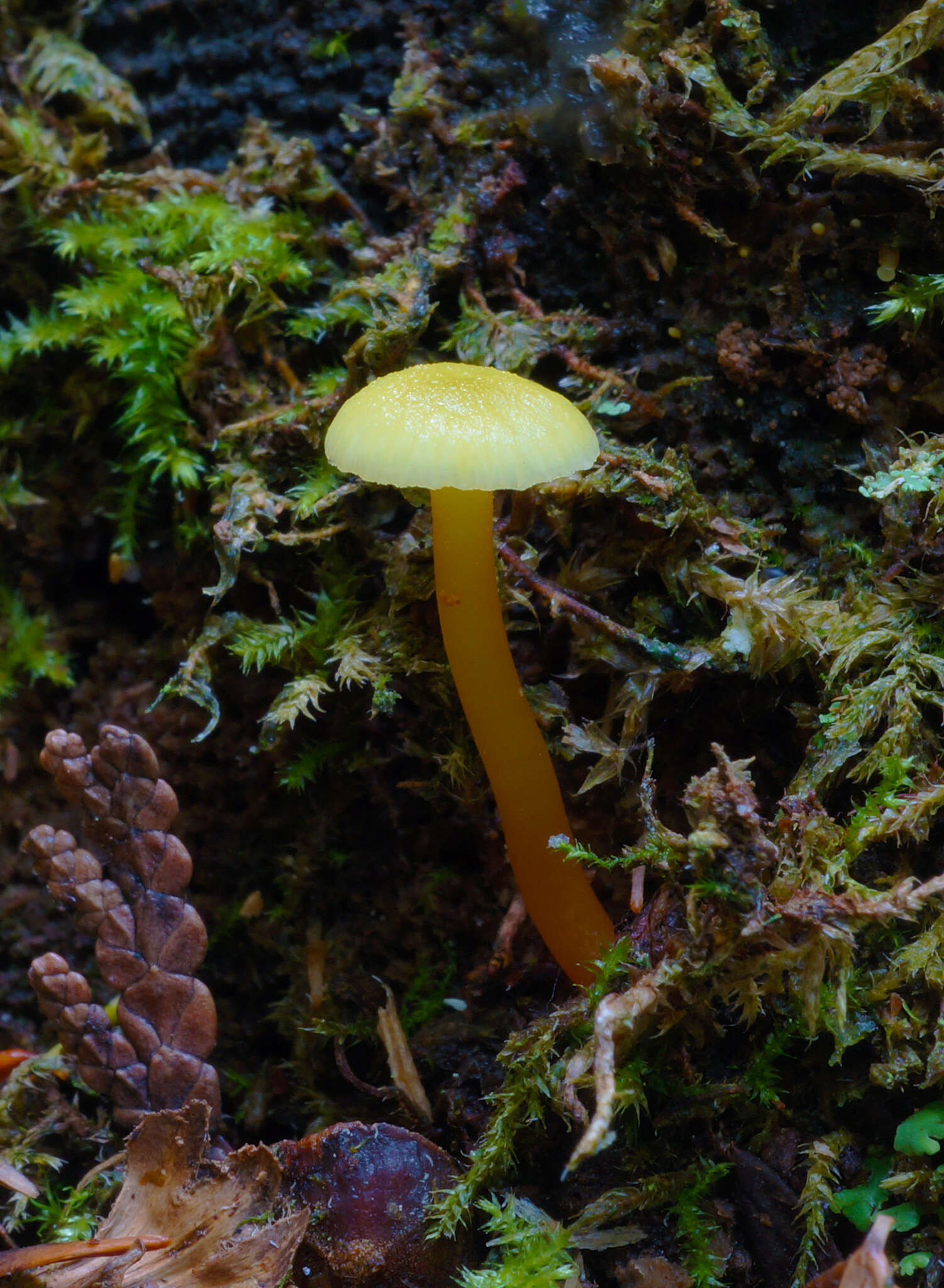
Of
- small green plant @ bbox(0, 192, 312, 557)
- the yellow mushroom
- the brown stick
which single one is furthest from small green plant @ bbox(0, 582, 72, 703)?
the brown stick

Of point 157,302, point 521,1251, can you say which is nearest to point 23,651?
point 157,302

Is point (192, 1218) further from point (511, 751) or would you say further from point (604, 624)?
point (604, 624)

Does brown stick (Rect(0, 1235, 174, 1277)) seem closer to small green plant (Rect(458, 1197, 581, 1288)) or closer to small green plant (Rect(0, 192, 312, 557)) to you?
small green plant (Rect(458, 1197, 581, 1288))

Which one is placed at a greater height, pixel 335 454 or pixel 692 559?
pixel 335 454

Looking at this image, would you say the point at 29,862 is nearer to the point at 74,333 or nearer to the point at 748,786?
the point at 74,333

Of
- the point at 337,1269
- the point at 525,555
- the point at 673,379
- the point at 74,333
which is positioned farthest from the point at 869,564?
the point at 74,333

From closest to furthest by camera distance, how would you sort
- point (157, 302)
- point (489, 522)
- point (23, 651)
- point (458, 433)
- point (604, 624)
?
point (458, 433) < point (489, 522) < point (604, 624) < point (157, 302) < point (23, 651)
